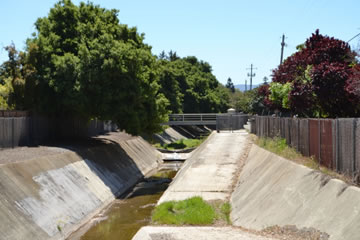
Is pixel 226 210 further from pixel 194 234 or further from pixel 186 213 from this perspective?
pixel 194 234

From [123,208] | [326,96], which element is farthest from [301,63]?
[123,208]

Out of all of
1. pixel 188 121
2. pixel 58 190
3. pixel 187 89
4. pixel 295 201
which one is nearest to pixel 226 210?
pixel 295 201

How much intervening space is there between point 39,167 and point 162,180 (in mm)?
14830

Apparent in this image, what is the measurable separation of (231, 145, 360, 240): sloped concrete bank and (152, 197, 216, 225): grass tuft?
1.19 meters

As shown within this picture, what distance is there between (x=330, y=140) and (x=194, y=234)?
598 centimetres

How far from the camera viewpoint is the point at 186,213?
19.0m

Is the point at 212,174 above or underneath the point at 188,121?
underneath

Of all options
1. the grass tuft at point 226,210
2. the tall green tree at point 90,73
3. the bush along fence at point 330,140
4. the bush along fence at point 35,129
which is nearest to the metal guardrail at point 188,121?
the bush along fence at point 35,129

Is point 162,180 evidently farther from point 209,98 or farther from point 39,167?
point 209,98

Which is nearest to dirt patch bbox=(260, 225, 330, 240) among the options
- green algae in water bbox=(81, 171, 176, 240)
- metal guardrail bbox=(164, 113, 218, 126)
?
green algae in water bbox=(81, 171, 176, 240)

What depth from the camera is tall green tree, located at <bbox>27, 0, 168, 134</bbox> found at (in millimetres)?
31062

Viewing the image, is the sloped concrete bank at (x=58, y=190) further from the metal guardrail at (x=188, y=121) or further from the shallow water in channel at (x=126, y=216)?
the metal guardrail at (x=188, y=121)

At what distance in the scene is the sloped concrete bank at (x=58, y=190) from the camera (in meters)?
16.7

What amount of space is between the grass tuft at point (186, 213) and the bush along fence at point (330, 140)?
16.9 feet
